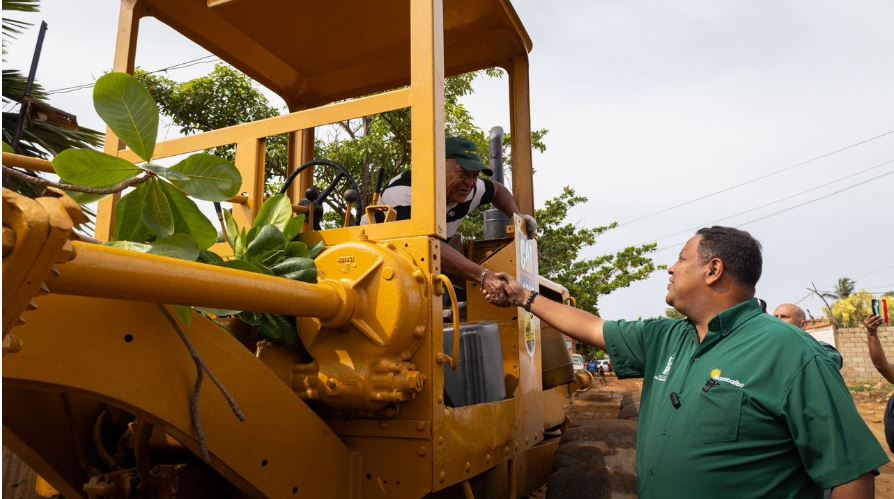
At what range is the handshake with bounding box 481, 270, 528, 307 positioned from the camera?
9.76 feet

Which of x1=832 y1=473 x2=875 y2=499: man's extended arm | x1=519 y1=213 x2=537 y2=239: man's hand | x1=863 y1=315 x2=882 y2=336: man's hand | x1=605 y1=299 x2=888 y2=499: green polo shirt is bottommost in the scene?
x1=832 y1=473 x2=875 y2=499: man's extended arm

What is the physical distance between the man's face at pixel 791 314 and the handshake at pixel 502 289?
3.01 meters

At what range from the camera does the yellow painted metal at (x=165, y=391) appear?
140cm

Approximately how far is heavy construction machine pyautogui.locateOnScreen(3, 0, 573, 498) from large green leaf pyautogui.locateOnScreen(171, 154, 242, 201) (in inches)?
7.1

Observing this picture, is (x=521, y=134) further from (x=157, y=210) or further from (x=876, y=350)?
(x=876, y=350)

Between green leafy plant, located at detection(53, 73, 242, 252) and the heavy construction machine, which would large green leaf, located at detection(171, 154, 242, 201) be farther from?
the heavy construction machine

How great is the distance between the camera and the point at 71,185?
4.29ft

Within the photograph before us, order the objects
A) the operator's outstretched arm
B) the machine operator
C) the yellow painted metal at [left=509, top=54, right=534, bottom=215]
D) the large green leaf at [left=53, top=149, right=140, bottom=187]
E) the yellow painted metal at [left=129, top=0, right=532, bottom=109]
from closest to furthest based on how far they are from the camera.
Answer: the large green leaf at [left=53, top=149, right=140, bottom=187], the operator's outstretched arm, the machine operator, the yellow painted metal at [left=129, top=0, right=532, bottom=109], the yellow painted metal at [left=509, top=54, right=534, bottom=215]

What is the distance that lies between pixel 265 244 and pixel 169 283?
746 mm

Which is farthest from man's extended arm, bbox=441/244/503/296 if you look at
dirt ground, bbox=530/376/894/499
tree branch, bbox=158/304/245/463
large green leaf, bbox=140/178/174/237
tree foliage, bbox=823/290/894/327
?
tree foliage, bbox=823/290/894/327

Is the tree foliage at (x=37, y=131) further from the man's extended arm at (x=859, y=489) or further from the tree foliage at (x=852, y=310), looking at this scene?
the tree foliage at (x=852, y=310)

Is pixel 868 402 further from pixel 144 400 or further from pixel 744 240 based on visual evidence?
pixel 144 400

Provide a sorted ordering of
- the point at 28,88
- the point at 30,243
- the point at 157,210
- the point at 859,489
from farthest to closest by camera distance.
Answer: the point at 28,88, the point at 859,489, the point at 157,210, the point at 30,243

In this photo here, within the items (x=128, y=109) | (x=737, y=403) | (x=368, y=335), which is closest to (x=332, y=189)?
(x=368, y=335)
